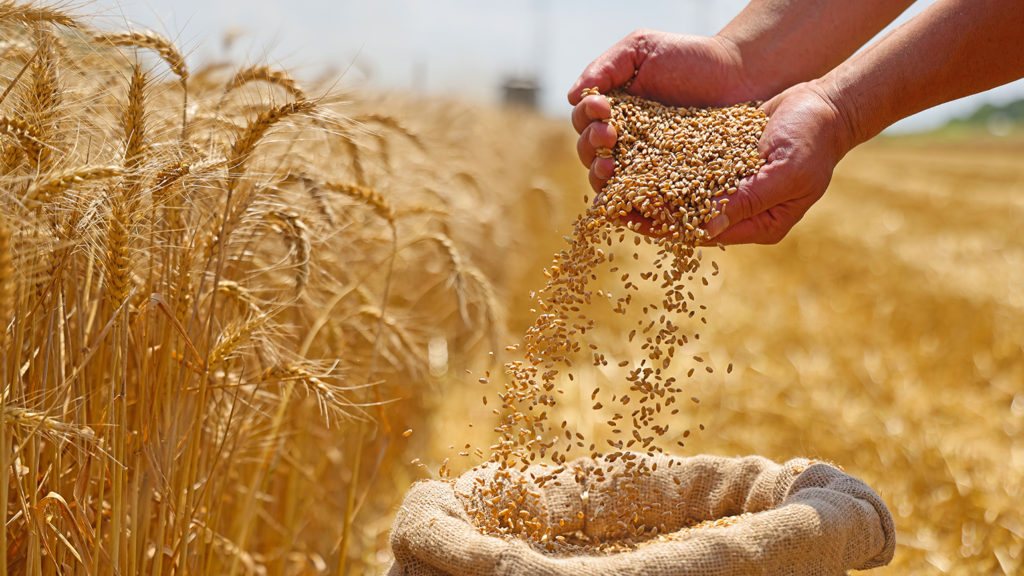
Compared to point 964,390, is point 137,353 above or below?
above

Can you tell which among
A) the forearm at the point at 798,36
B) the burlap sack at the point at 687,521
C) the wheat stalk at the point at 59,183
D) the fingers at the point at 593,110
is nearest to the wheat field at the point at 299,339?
the wheat stalk at the point at 59,183

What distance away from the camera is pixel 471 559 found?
1212 millimetres

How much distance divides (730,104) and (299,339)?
1.30 metres

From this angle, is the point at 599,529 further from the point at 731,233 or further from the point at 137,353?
the point at 137,353

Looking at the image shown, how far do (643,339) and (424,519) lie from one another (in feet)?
10.7

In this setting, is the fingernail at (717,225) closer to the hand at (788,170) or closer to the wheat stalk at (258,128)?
the hand at (788,170)

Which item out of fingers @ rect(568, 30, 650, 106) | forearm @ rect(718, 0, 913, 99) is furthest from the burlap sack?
forearm @ rect(718, 0, 913, 99)

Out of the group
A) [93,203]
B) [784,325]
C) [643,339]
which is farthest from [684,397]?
[93,203]

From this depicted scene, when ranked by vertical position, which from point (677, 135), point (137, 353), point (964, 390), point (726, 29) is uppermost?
point (726, 29)

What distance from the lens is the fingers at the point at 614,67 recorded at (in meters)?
1.79

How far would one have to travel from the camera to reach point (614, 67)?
1.84m

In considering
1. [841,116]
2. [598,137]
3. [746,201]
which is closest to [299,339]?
[598,137]

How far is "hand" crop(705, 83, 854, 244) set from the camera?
1.55m

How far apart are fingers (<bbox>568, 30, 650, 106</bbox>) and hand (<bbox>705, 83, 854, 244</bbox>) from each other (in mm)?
375
